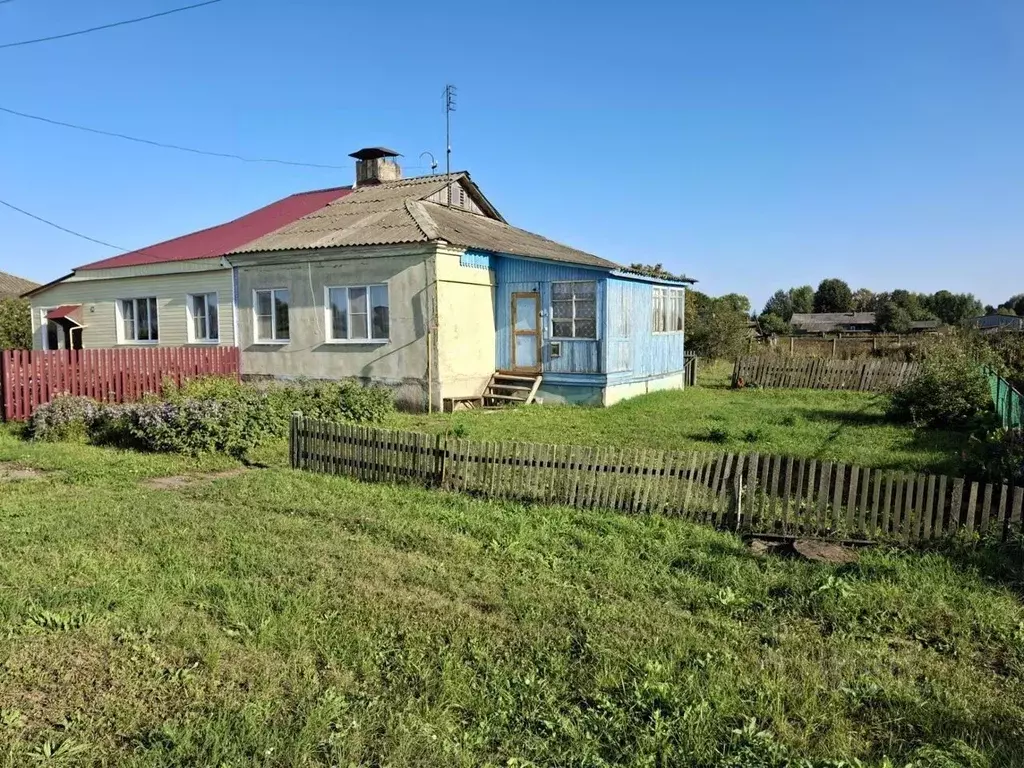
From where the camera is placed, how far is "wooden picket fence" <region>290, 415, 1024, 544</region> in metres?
6.46

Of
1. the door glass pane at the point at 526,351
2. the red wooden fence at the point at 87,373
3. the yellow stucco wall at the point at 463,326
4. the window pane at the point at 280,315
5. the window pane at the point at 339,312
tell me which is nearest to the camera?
the red wooden fence at the point at 87,373

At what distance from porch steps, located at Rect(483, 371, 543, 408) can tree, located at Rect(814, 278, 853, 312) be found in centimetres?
9943

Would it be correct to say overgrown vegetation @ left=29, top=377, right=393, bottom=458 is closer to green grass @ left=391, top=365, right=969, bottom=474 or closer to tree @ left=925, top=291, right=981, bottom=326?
green grass @ left=391, top=365, right=969, bottom=474

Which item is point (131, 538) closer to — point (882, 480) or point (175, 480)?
point (175, 480)

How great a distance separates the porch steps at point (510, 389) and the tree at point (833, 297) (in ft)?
326

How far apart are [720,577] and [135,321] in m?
21.3

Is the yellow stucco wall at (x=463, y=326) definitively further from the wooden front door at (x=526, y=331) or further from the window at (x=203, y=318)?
the window at (x=203, y=318)

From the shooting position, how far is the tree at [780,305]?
11100 centimetres

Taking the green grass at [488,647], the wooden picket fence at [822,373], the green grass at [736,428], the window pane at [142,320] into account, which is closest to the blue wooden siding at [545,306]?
the green grass at [736,428]

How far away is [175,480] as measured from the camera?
9430 millimetres

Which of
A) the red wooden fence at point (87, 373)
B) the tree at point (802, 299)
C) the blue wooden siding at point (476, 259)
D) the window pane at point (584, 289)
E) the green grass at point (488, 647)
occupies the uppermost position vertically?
the tree at point (802, 299)

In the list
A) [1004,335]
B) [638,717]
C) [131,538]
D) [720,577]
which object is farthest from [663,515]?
[1004,335]

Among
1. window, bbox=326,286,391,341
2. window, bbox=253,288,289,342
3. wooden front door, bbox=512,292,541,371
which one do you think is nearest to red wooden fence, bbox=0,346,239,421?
window, bbox=253,288,289,342

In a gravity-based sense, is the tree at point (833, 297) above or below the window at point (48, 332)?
above
